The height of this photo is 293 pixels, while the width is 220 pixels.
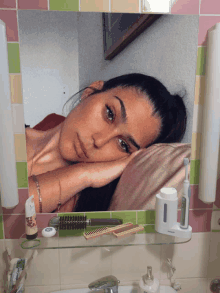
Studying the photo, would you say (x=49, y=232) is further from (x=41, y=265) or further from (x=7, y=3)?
(x=7, y=3)

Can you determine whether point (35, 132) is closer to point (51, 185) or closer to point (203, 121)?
point (51, 185)

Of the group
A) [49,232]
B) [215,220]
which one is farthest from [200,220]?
[49,232]

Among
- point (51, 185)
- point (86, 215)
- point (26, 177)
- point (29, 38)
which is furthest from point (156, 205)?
point (29, 38)

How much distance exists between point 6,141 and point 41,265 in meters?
0.58

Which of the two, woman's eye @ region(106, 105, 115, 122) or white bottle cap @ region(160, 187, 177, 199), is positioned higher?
woman's eye @ region(106, 105, 115, 122)

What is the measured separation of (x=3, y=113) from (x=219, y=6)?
88 cm

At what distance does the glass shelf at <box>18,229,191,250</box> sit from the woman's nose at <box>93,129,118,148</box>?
1.21 ft

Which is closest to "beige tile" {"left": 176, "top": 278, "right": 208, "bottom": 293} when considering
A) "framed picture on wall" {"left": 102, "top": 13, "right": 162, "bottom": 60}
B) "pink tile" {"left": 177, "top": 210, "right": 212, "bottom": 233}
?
"pink tile" {"left": 177, "top": 210, "right": 212, "bottom": 233}

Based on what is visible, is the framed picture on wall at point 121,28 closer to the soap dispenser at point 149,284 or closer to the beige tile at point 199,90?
the beige tile at point 199,90

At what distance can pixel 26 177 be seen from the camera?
94 cm

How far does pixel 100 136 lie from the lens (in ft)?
2.97

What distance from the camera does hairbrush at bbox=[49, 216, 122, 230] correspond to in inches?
36.8

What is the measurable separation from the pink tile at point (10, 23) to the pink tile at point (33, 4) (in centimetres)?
4

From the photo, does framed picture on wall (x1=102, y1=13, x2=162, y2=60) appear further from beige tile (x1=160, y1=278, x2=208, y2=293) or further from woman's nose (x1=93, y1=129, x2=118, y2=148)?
beige tile (x1=160, y1=278, x2=208, y2=293)
